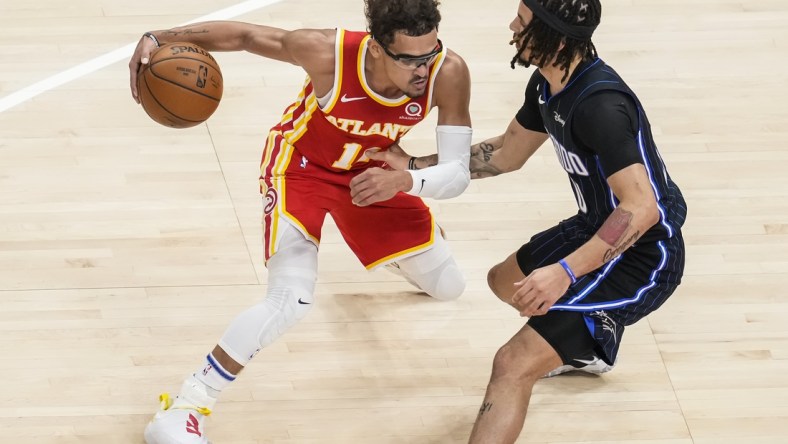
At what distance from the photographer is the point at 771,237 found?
609cm

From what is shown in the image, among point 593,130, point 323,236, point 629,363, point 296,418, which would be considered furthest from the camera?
point 323,236

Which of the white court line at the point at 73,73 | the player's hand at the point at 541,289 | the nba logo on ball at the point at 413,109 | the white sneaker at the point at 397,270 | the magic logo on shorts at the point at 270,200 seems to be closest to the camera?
the player's hand at the point at 541,289

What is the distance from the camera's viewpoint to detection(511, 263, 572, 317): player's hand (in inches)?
160

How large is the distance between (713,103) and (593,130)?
3.16 m

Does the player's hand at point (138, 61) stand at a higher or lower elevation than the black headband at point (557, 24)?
lower

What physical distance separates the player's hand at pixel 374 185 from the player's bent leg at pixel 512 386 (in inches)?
28.5

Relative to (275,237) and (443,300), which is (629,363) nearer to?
(443,300)

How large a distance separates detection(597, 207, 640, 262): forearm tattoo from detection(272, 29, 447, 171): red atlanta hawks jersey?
105 centimetres

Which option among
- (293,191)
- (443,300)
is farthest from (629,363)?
(293,191)

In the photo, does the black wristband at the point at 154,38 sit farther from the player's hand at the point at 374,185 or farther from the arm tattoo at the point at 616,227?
Result: the arm tattoo at the point at 616,227

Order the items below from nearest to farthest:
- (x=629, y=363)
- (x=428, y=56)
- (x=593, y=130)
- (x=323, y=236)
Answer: (x=593, y=130) → (x=428, y=56) → (x=629, y=363) → (x=323, y=236)

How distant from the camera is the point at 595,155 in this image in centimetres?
437

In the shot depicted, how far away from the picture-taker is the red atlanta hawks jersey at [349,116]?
480cm

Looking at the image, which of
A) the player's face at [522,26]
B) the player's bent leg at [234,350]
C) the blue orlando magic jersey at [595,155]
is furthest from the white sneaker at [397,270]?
the player's face at [522,26]
